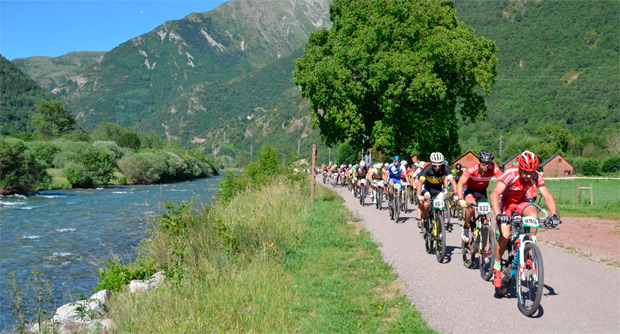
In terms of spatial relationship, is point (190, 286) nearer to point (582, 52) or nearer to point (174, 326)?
point (174, 326)

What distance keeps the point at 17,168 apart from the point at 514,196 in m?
46.6

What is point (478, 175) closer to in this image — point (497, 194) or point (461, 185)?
point (461, 185)

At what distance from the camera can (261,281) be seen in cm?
740

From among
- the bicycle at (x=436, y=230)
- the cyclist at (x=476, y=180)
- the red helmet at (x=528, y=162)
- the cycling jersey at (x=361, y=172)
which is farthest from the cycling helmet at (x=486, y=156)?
the cycling jersey at (x=361, y=172)

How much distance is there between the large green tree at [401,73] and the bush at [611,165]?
6094 centimetres

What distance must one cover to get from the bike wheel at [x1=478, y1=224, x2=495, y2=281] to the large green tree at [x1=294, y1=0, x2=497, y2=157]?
1668 centimetres

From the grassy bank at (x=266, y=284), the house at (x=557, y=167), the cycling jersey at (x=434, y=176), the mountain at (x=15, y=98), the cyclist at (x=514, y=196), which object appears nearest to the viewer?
the grassy bank at (x=266, y=284)

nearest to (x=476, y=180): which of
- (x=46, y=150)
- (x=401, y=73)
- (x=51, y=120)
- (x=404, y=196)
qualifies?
(x=404, y=196)

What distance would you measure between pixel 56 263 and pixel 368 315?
13423 millimetres

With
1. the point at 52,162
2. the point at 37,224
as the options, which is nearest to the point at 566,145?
the point at 52,162

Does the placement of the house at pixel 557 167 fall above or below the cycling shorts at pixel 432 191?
below

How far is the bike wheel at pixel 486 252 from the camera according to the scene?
23.6 feet

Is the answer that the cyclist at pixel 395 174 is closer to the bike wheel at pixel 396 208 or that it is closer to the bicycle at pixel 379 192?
the bike wheel at pixel 396 208

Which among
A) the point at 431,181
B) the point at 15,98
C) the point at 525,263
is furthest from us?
the point at 15,98
